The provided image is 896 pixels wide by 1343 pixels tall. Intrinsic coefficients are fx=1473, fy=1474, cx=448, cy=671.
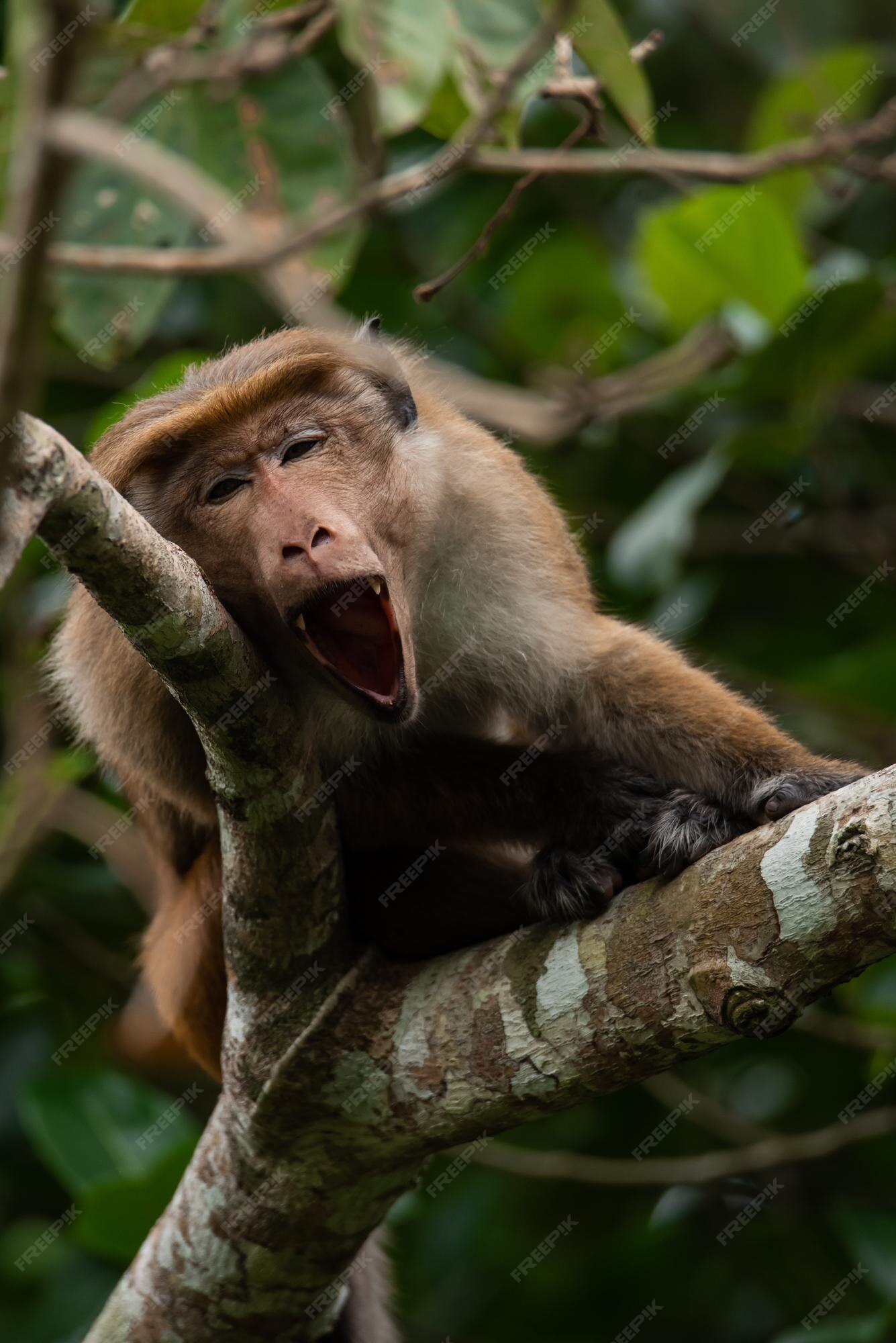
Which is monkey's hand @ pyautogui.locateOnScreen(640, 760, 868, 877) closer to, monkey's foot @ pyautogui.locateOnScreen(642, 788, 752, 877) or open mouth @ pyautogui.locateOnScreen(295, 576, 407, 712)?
monkey's foot @ pyautogui.locateOnScreen(642, 788, 752, 877)

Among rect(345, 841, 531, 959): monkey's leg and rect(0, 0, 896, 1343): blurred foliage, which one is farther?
rect(0, 0, 896, 1343): blurred foliage

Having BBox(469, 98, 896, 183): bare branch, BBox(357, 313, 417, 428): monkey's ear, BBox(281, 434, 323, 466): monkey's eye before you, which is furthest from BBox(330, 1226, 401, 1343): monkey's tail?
BBox(469, 98, 896, 183): bare branch

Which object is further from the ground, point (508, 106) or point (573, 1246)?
point (508, 106)

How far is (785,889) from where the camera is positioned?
244 cm

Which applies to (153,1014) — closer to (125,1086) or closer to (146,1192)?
(125,1086)

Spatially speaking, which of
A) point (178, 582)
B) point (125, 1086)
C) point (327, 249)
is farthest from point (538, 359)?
point (178, 582)

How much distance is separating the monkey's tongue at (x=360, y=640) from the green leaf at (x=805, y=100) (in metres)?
3.06

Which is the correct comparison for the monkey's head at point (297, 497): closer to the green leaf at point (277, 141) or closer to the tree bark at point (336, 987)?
the tree bark at point (336, 987)

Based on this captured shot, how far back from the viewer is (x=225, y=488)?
3.28 m

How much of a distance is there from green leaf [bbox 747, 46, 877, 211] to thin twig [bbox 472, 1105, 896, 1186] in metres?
3.28

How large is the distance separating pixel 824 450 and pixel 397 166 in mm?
2003

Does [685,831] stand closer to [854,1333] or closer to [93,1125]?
[854,1333]

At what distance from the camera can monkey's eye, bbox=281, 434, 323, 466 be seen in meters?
3.28

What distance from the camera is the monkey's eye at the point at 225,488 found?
3.26 metres
